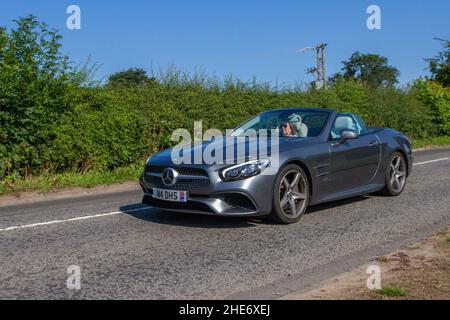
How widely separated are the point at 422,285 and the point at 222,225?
3084 millimetres

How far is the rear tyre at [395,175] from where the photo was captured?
8953 millimetres

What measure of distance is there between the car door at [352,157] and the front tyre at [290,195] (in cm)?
65

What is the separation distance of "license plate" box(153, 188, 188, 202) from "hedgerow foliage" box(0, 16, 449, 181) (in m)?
5.21

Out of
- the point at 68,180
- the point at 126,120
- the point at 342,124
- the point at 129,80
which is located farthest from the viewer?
the point at 129,80

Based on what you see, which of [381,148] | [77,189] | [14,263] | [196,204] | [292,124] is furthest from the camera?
[77,189]

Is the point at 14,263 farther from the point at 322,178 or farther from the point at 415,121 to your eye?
the point at 415,121

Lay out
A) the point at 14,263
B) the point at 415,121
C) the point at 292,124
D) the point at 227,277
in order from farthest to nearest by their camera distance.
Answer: the point at 415,121, the point at 292,124, the point at 14,263, the point at 227,277

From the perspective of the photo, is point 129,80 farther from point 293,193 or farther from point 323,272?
point 323,272

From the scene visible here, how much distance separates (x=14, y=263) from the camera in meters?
5.39

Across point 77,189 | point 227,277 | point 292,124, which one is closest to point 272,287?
point 227,277

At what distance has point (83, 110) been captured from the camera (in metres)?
12.4

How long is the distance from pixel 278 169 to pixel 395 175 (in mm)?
3346

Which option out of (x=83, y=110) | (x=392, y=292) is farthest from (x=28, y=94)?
(x=392, y=292)

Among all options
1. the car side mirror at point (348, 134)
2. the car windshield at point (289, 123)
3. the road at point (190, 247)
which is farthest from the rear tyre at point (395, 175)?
the car windshield at point (289, 123)
